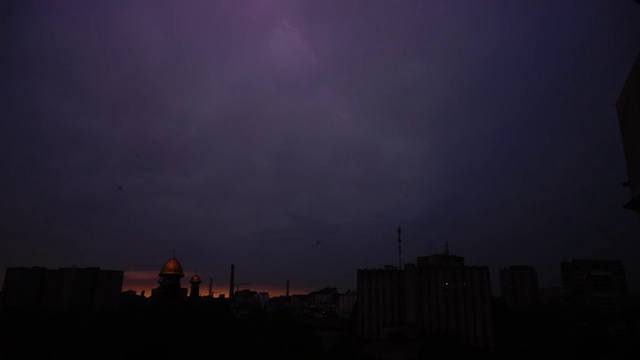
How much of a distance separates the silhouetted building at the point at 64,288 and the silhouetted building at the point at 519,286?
109 metres

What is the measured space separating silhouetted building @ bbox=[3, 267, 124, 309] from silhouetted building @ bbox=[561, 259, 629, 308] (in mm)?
126511

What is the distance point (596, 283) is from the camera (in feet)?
416

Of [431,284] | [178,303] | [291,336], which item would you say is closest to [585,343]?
[431,284]

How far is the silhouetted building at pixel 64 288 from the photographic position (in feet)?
289

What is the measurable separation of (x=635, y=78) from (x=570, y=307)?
123366 mm

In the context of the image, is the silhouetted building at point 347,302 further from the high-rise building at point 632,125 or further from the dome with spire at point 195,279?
the high-rise building at point 632,125

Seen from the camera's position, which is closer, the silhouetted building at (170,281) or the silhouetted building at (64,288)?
the silhouetted building at (170,281)

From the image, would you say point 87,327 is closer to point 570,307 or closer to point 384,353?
point 384,353

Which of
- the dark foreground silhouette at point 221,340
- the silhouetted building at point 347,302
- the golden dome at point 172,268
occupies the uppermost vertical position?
the golden dome at point 172,268

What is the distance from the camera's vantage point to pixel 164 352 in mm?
42688

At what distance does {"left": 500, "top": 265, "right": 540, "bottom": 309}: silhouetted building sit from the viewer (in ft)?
421

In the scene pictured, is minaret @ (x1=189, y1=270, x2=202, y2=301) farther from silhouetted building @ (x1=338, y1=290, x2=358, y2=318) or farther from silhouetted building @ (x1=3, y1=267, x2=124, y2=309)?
silhouetted building @ (x1=338, y1=290, x2=358, y2=318)

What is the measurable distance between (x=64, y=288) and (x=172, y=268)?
134 ft

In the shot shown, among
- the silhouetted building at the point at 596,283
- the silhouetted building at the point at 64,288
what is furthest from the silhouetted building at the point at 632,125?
the silhouetted building at the point at 596,283
